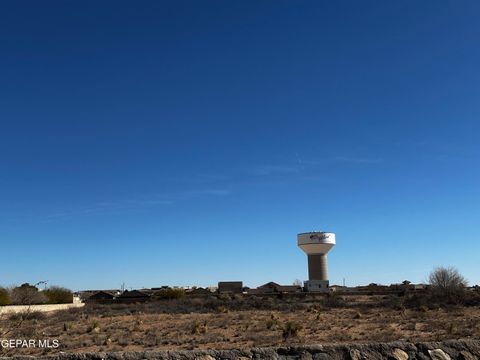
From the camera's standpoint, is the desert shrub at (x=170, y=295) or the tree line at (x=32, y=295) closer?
the tree line at (x=32, y=295)

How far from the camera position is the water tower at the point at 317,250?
107500mm

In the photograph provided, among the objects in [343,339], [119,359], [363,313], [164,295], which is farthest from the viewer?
[164,295]

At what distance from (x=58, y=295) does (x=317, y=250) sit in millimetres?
57069

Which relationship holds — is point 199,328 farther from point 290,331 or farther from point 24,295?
point 24,295

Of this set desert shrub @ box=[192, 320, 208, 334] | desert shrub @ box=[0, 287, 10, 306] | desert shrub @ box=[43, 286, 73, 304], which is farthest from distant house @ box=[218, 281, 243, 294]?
desert shrub @ box=[192, 320, 208, 334]

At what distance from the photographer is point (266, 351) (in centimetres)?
453

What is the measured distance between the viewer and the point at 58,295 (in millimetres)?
69250

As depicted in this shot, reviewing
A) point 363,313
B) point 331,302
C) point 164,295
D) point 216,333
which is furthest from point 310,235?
point 216,333

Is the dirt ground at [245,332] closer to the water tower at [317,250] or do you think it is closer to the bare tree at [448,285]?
the bare tree at [448,285]

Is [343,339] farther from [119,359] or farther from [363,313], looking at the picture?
[119,359]

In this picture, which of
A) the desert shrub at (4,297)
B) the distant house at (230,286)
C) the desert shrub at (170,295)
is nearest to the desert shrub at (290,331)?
the desert shrub at (4,297)

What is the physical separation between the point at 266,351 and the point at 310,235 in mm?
105579

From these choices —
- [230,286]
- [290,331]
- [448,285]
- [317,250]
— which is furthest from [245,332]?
[317,250]

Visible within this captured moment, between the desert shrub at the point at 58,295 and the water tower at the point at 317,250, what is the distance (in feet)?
172
